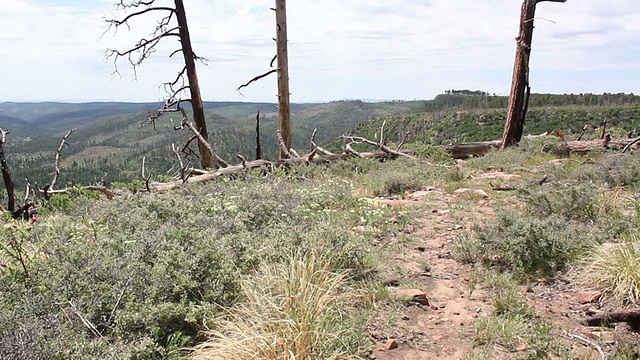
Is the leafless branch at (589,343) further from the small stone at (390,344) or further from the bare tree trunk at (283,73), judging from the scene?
the bare tree trunk at (283,73)

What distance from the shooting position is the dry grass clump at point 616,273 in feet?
10.1

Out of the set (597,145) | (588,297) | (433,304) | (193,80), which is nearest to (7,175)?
(193,80)

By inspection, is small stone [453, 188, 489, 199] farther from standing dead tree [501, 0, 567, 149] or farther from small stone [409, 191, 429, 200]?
standing dead tree [501, 0, 567, 149]

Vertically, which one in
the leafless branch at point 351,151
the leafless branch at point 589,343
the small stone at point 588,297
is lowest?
the leafless branch at point 589,343

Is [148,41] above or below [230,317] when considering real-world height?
above

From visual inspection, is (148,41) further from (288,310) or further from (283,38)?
(288,310)

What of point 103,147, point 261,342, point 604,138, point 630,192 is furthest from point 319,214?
point 103,147

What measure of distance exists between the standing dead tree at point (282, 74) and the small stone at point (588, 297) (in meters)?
8.15

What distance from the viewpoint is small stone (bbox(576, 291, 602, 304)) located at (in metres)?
3.20

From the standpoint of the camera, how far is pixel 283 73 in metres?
10.7

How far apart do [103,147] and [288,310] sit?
6928 inches

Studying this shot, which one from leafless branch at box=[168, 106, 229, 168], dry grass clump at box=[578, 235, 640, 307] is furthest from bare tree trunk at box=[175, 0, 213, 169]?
dry grass clump at box=[578, 235, 640, 307]

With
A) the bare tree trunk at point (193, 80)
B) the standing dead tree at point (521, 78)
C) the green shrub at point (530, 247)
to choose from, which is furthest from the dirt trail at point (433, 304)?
the standing dead tree at point (521, 78)

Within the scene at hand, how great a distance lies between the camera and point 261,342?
2.45 m
